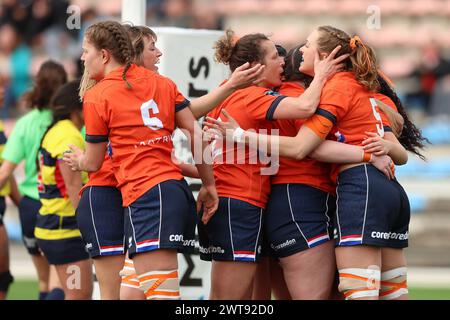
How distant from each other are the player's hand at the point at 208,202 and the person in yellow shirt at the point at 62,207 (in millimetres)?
1549

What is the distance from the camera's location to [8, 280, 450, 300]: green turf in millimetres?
8812

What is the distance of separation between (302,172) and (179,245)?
2.97ft

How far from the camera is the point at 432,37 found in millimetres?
15039

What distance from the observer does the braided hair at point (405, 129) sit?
5.52 metres

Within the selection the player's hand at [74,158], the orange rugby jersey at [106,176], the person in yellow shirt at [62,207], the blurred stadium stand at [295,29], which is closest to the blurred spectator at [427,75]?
the blurred stadium stand at [295,29]

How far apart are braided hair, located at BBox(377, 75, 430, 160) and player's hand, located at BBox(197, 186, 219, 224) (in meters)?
1.16

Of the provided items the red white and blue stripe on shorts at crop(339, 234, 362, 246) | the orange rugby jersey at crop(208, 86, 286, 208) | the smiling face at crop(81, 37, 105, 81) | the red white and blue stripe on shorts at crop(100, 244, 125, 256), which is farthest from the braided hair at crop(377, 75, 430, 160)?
the red white and blue stripe on shorts at crop(100, 244, 125, 256)

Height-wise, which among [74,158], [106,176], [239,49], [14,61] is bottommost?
[106,176]

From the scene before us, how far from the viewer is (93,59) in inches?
197

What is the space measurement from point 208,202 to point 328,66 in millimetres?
973

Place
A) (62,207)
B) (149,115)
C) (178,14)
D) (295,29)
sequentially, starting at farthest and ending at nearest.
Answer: (295,29) < (178,14) < (62,207) < (149,115)

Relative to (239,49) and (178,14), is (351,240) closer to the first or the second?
(239,49)

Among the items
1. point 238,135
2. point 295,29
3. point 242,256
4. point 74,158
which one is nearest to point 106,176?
point 74,158
